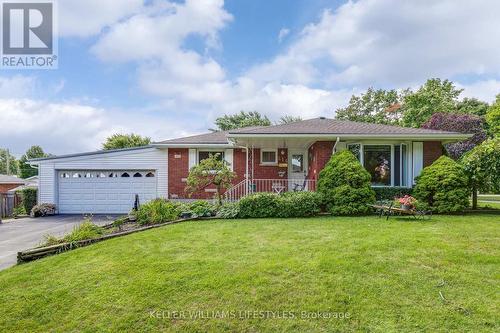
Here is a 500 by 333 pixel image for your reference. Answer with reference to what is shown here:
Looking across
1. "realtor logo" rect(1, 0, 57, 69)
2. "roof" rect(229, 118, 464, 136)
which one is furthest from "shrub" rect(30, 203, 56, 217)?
"roof" rect(229, 118, 464, 136)

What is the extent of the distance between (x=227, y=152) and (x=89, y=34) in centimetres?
777

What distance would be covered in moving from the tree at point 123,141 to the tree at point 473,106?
2966 centimetres

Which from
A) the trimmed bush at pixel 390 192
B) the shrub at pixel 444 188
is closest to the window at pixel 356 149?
the trimmed bush at pixel 390 192

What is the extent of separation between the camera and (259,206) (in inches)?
384

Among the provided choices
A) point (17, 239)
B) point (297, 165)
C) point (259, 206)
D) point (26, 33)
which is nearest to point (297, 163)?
point (297, 165)

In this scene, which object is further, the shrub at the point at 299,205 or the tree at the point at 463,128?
the tree at the point at 463,128

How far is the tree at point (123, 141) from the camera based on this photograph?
27.7 meters

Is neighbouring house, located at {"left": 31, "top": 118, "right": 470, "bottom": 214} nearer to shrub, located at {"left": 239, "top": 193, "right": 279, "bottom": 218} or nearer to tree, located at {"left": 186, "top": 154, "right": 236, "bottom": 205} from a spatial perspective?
tree, located at {"left": 186, "top": 154, "right": 236, "bottom": 205}

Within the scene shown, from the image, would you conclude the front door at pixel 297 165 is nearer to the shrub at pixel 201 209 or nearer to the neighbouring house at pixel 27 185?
the shrub at pixel 201 209

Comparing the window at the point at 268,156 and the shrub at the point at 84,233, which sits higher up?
the window at the point at 268,156

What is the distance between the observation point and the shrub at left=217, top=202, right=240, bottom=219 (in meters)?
9.62

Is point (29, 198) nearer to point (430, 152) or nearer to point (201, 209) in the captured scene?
point (201, 209)

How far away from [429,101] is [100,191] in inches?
Answer: 1002

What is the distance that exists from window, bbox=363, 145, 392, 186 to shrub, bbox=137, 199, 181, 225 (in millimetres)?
7752
